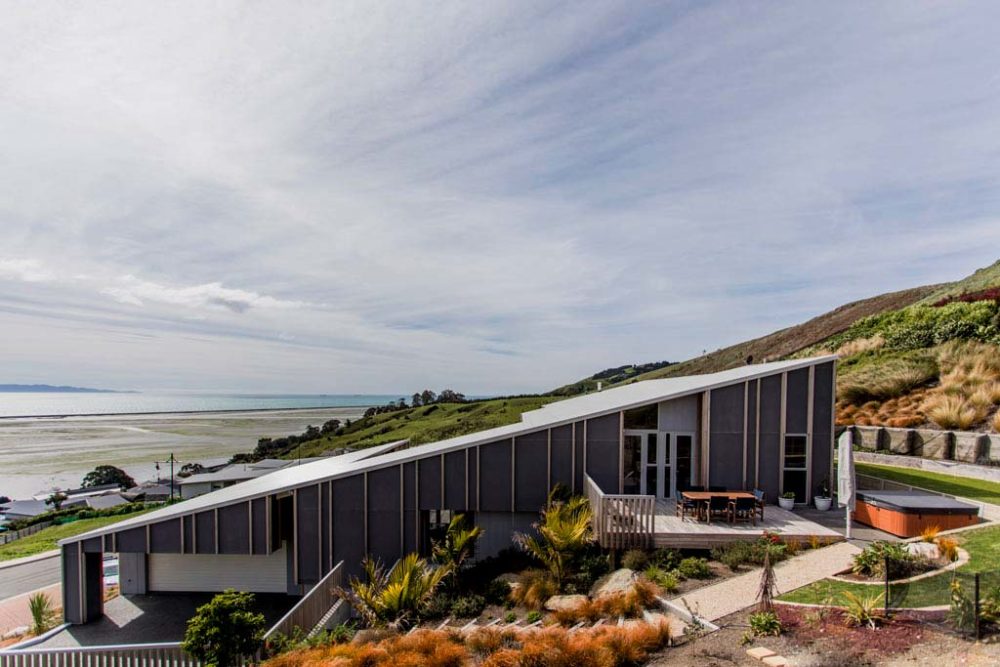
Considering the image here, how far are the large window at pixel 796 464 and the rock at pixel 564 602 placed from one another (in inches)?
287

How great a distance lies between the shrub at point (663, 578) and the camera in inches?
323

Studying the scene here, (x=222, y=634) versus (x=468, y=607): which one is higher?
(x=222, y=634)

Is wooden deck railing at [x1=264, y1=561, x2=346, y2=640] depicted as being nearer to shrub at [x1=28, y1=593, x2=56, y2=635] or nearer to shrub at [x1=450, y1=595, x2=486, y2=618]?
shrub at [x1=450, y1=595, x2=486, y2=618]

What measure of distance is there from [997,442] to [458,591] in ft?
55.1

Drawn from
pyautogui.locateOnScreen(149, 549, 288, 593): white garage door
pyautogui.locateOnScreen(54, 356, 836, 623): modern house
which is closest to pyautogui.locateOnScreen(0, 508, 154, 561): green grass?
pyautogui.locateOnScreen(149, 549, 288, 593): white garage door

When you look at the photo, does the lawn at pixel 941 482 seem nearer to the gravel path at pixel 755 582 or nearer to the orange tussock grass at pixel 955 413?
the orange tussock grass at pixel 955 413

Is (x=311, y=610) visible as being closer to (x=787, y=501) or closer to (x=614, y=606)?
(x=614, y=606)

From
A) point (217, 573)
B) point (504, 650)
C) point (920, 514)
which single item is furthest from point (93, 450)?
point (920, 514)

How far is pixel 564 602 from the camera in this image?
27.0ft

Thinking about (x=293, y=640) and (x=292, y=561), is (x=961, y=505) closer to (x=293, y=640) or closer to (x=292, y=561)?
(x=293, y=640)

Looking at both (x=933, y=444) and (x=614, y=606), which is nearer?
(x=614, y=606)

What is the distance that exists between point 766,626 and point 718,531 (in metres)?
3.82

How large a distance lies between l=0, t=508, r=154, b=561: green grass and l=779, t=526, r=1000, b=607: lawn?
→ 2499cm

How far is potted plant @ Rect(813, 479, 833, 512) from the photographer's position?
1205 centimetres
